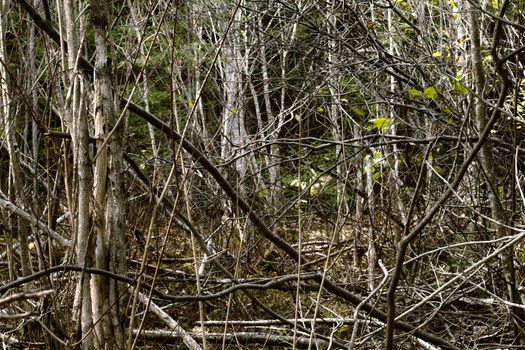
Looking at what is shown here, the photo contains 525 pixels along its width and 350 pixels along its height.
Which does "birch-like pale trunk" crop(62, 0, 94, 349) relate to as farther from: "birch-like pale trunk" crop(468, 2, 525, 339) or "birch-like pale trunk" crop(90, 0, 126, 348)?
"birch-like pale trunk" crop(468, 2, 525, 339)

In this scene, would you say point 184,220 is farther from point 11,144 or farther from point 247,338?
point 247,338

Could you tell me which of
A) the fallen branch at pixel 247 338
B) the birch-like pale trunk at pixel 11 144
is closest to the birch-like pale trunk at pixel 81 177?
the birch-like pale trunk at pixel 11 144

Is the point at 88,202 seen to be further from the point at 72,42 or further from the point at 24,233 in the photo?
the point at 24,233

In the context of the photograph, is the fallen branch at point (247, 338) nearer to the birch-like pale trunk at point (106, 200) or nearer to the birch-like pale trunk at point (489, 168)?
the birch-like pale trunk at point (489, 168)

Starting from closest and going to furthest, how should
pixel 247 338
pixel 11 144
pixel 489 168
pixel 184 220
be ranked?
pixel 184 220, pixel 489 168, pixel 11 144, pixel 247 338

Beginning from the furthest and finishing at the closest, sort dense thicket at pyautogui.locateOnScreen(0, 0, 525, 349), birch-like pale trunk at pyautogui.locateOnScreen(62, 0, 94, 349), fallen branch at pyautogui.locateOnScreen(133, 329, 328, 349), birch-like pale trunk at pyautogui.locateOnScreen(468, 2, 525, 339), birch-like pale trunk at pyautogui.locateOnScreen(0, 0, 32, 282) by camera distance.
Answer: fallen branch at pyautogui.locateOnScreen(133, 329, 328, 349), birch-like pale trunk at pyautogui.locateOnScreen(0, 0, 32, 282), birch-like pale trunk at pyautogui.locateOnScreen(468, 2, 525, 339), birch-like pale trunk at pyautogui.locateOnScreen(62, 0, 94, 349), dense thicket at pyautogui.locateOnScreen(0, 0, 525, 349)

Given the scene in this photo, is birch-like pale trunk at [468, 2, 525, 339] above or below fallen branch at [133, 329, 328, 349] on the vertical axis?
above

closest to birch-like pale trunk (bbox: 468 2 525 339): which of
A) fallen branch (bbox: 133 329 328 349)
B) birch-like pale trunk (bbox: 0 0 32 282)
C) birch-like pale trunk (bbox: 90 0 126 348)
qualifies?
fallen branch (bbox: 133 329 328 349)

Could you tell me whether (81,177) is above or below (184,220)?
above

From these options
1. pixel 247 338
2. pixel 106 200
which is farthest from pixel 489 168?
pixel 106 200

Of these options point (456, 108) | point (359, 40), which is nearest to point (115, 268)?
point (456, 108)

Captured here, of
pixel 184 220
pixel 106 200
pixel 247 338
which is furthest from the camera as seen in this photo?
pixel 247 338

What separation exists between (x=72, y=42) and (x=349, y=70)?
2.64m

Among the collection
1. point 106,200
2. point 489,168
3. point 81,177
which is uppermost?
point 81,177
